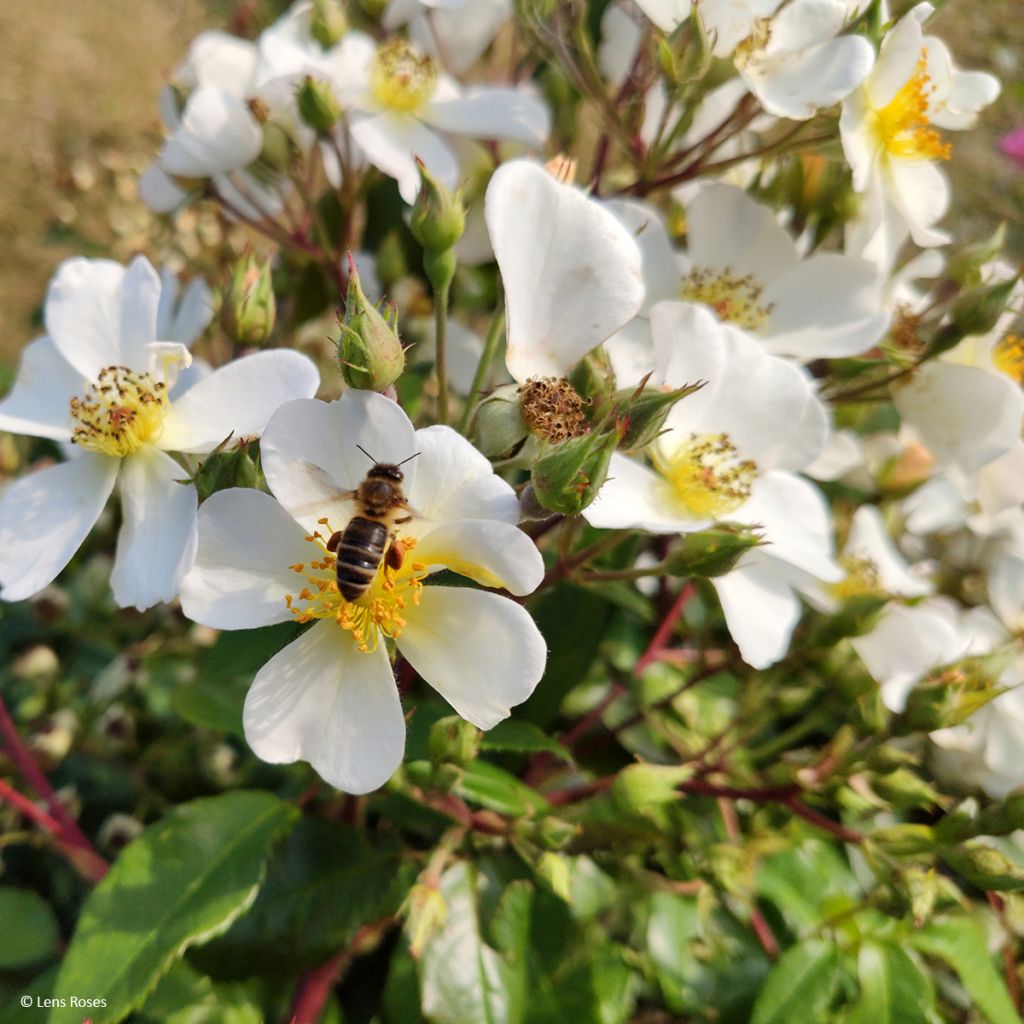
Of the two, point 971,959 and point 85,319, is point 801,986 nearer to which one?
point 971,959

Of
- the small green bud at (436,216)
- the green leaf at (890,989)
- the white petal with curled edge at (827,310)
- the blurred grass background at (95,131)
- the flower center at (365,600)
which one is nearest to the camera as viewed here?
the flower center at (365,600)

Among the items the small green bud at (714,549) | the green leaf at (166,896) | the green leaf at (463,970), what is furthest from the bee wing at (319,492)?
the green leaf at (463,970)

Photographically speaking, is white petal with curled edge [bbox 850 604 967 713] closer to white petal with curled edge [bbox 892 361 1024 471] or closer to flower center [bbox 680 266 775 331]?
white petal with curled edge [bbox 892 361 1024 471]

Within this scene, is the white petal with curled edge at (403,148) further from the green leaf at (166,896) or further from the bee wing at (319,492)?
the green leaf at (166,896)

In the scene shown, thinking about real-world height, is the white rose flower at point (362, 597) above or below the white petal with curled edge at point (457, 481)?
below

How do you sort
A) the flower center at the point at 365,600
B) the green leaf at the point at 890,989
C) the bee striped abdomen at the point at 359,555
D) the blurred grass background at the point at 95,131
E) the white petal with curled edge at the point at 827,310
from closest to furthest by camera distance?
the bee striped abdomen at the point at 359,555 < the flower center at the point at 365,600 < the green leaf at the point at 890,989 < the white petal with curled edge at the point at 827,310 < the blurred grass background at the point at 95,131

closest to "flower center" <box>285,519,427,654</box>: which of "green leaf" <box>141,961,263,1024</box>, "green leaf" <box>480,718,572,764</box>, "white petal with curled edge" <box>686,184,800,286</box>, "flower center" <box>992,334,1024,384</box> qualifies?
"green leaf" <box>480,718,572,764</box>
